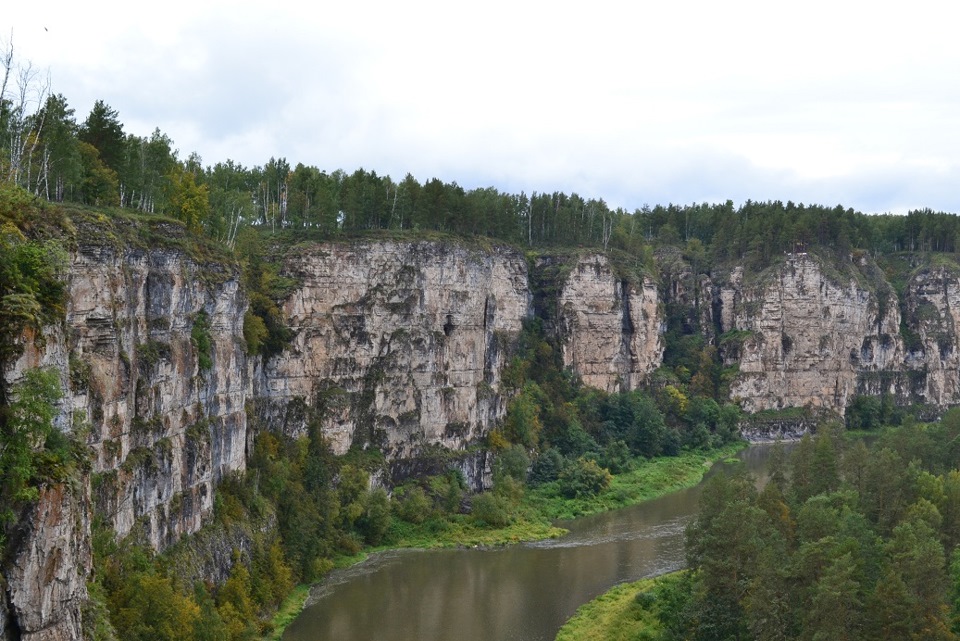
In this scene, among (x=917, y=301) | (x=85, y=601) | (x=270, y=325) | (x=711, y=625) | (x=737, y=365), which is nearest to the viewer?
(x=85, y=601)

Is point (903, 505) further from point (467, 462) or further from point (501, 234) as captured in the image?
point (501, 234)

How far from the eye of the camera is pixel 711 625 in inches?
1535

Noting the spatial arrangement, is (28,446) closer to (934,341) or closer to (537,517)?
(537,517)

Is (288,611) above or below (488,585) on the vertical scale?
above

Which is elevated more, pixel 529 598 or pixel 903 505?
pixel 903 505

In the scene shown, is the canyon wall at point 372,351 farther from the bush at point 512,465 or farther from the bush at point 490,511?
the bush at point 490,511

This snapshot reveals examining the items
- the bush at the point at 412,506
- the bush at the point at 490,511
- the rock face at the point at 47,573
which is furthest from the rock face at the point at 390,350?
the rock face at the point at 47,573

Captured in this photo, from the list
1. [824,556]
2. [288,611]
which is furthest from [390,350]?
[824,556]

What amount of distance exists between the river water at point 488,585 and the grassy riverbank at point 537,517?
3.06 feet

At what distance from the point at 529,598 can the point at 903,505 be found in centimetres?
1954

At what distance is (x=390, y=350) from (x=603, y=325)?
2909cm

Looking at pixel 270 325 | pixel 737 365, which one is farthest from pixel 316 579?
pixel 737 365

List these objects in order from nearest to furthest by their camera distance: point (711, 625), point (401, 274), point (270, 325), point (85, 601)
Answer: point (85, 601)
point (711, 625)
point (270, 325)
point (401, 274)

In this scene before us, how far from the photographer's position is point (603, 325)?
294 feet
